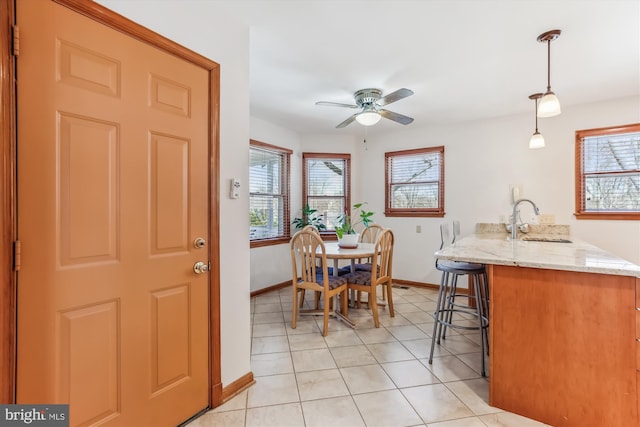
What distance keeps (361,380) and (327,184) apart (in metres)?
3.33

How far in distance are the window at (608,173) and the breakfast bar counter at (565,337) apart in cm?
226

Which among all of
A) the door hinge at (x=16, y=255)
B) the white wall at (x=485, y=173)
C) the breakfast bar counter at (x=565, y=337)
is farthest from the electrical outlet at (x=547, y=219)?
the door hinge at (x=16, y=255)

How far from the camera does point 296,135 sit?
475 cm

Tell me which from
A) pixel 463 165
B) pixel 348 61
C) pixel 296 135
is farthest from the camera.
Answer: pixel 296 135

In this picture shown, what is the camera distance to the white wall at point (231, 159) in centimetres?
174

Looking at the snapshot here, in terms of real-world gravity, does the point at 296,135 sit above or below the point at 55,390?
above

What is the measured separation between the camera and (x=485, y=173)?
13.3ft

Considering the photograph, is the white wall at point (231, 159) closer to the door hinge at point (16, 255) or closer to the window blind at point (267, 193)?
the door hinge at point (16, 255)

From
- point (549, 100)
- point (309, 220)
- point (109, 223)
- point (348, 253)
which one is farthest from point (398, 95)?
point (309, 220)

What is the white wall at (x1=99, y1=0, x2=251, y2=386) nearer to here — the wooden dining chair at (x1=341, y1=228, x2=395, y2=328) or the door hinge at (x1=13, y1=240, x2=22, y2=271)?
the door hinge at (x1=13, y1=240, x2=22, y2=271)

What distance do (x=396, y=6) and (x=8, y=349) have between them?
2.48m

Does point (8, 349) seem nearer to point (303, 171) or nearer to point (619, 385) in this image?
point (619, 385)

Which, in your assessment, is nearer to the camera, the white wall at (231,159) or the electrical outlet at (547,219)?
the white wall at (231,159)

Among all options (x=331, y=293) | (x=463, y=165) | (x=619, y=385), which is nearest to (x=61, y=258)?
(x=331, y=293)
